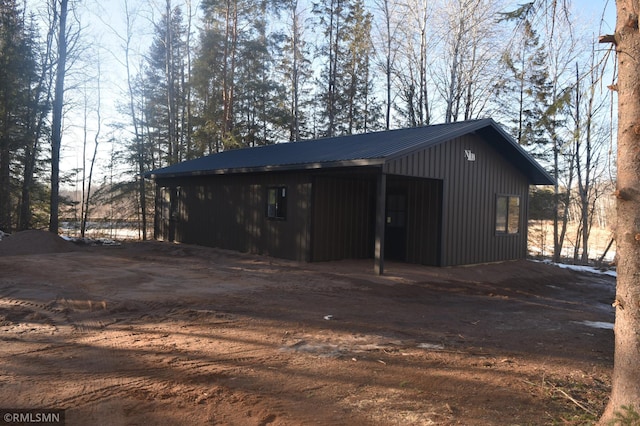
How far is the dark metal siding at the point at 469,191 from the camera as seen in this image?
11.5m

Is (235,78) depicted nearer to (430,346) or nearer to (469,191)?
(469,191)

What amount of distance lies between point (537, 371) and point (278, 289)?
16.3 ft

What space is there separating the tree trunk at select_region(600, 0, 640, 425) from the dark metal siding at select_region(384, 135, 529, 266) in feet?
24.3

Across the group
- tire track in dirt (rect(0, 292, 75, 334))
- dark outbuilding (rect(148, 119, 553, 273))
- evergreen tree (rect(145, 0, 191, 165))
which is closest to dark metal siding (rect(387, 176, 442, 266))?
dark outbuilding (rect(148, 119, 553, 273))

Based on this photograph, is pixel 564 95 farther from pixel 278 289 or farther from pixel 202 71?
pixel 202 71

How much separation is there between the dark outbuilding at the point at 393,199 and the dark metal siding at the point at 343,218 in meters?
0.03

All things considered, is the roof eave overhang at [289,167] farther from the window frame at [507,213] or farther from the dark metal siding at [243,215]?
the window frame at [507,213]

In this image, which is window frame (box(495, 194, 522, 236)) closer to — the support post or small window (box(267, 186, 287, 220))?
the support post

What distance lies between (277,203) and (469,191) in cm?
543

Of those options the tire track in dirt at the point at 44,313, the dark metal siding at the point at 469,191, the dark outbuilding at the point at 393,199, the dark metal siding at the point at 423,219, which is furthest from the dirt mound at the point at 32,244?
the dark metal siding at the point at 469,191

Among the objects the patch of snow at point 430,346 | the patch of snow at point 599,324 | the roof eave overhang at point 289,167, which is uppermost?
the roof eave overhang at point 289,167

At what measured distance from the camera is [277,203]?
1295cm

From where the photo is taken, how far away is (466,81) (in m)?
22.7

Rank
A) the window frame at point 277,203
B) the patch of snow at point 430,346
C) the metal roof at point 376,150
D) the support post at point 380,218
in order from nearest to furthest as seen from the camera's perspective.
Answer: the patch of snow at point 430,346, the support post at point 380,218, the metal roof at point 376,150, the window frame at point 277,203
